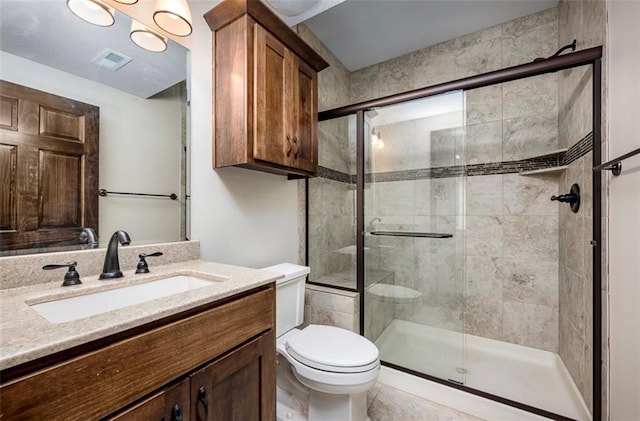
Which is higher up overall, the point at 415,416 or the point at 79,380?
the point at 79,380

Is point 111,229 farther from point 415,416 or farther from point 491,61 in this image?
point 491,61

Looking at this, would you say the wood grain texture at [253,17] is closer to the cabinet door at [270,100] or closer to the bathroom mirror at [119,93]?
the cabinet door at [270,100]

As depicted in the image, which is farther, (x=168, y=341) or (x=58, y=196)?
(x=58, y=196)

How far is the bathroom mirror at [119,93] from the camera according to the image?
2.95 feet

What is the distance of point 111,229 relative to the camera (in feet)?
3.52

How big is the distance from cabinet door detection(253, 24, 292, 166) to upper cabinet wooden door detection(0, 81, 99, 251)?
65cm

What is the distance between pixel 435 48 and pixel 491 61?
48 cm

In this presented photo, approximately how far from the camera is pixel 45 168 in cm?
91

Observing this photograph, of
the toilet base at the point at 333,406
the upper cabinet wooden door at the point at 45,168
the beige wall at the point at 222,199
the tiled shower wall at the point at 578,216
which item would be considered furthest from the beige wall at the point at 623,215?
the upper cabinet wooden door at the point at 45,168

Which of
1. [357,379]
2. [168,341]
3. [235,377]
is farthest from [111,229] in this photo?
[357,379]

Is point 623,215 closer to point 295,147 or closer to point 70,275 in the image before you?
point 295,147

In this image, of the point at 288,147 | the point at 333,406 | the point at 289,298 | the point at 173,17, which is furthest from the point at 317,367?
the point at 173,17

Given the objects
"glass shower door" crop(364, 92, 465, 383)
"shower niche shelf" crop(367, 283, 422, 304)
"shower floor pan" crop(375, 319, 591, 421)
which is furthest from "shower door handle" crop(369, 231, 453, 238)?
"shower floor pan" crop(375, 319, 591, 421)

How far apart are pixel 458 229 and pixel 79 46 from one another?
224cm
